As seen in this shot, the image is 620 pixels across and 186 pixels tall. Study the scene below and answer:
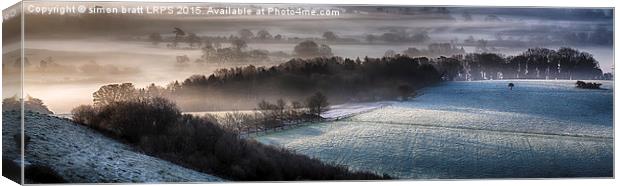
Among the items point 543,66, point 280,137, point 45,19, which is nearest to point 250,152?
point 280,137

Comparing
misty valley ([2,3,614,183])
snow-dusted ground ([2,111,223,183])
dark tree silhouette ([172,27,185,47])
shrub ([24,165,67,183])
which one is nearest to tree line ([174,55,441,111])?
misty valley ([2,3,614,183])

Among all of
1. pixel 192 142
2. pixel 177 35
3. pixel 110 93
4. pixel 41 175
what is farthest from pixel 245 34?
pixel 41 175

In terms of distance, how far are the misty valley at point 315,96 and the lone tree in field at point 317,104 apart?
0.04ft

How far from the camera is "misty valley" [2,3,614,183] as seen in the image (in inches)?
496

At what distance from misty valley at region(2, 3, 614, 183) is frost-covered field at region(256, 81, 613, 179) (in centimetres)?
2

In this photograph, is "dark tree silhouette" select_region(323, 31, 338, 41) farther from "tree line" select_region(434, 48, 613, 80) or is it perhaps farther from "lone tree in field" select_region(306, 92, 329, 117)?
"tree line" select_region(434, 48, 613, 80)

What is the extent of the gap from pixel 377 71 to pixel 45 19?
3.53m

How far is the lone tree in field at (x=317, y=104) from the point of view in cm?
1323

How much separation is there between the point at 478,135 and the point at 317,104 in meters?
1.82

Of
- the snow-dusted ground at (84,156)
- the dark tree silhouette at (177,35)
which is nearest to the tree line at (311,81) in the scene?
the dark tree silhouette at (177,35)

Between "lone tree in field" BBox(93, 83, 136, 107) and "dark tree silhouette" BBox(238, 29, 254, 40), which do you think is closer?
"lone tree in field" BBox(93, 83, 136, 107)

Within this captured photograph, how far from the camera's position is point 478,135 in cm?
1361

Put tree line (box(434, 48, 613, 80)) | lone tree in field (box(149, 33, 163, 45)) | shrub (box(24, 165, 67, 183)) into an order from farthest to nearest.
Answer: tree line (box(434, 48, 613, 80)), lone tree in field (box(149, 33, 163, 45)), shrub (box(24, 165, 67, 183))

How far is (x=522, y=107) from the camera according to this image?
13.8 m
